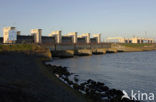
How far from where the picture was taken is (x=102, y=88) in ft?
66.4

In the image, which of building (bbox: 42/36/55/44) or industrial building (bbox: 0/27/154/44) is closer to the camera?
industrial building (bbox: 0/27/154/44)

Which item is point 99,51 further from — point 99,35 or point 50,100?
point 50,100

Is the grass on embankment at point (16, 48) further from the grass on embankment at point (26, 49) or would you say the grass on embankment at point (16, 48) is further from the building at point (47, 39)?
the building at point (47, 39)

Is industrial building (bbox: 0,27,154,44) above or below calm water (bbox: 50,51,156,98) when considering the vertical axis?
above

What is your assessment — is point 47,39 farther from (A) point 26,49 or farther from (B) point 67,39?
(A) point 26,49

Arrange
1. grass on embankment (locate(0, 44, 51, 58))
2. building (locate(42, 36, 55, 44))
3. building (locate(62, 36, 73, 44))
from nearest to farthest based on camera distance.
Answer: grass on embankment (locate(0, 44, 51, 58)) → building (locate(42, 36, 55, 44)) → building (locate(62, 36, 73, 44))

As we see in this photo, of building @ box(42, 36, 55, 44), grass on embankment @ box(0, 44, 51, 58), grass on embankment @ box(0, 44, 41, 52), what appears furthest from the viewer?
building @ box(42, 36, 55, 44)

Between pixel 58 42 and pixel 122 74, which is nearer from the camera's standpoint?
pixel 122 74

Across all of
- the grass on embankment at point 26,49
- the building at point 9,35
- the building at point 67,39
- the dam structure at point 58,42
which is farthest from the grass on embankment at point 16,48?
the building at point 67,39

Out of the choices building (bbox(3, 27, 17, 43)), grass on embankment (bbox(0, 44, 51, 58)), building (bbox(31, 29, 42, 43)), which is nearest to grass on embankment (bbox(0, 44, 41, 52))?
grass on embankment (bbox(0, 44, 51, 58))

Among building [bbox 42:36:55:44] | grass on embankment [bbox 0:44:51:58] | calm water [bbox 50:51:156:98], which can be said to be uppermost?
building [bbox 42:36:55:44]

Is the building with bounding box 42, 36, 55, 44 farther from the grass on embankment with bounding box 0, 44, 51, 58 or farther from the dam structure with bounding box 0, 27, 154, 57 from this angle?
the grass on embankment with bounding box 0, 44, 51, 58

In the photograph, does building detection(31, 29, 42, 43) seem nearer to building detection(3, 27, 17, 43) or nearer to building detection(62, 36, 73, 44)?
building detection(3, 27, 17, 43)

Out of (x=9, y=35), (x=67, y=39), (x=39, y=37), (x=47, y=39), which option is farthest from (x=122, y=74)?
(x=67, y=39)
